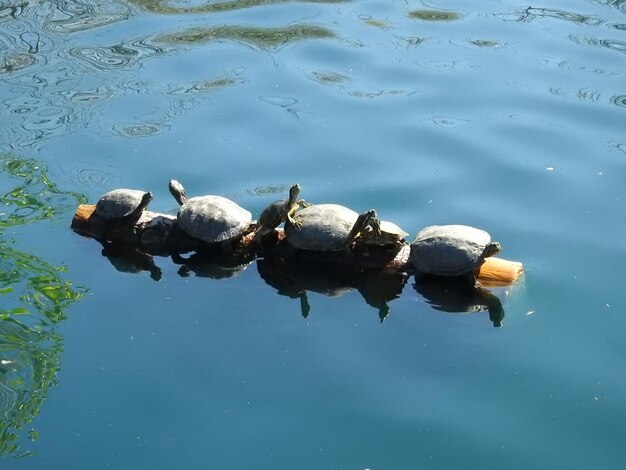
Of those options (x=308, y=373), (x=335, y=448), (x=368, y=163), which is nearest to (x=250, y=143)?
(x=368, y=163)

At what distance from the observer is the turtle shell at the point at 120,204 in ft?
13.5

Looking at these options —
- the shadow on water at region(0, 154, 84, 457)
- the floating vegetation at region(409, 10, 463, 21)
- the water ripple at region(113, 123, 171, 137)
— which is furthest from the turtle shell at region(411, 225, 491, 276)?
the floating vegetation at region(409, 10, 463, 21)

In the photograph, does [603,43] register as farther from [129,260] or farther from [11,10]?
[11,10]

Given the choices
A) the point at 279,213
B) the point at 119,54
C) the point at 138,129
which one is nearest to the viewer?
the point at 279,213

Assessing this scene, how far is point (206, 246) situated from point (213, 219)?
0.24m

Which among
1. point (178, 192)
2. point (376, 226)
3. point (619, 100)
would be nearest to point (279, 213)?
point (376, 226)

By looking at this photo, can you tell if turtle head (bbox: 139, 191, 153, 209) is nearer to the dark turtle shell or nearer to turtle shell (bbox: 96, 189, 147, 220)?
turtle shell (bbox: 96, 189, 147, 220)

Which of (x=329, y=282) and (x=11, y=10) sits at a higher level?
(x=329, y=282)

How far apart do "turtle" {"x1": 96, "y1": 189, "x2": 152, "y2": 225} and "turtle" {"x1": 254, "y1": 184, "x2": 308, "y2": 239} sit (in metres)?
0.58

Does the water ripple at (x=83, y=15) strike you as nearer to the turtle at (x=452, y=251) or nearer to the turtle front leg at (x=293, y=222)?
the turtle front leg at (x=293, y=222)

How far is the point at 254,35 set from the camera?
6.81 meters

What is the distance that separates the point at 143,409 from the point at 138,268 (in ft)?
3.18

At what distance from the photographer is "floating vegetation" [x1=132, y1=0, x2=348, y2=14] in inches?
288

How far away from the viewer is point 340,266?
154 inches
